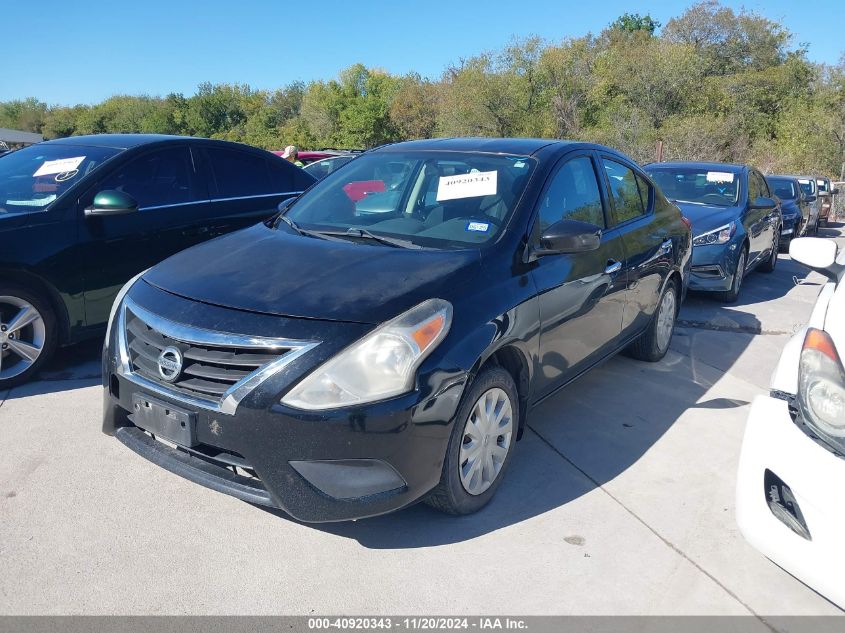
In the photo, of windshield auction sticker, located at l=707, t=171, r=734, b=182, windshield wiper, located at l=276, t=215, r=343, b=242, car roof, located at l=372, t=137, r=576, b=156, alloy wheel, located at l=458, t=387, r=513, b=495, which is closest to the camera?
alloy wheel, located at l=458, t=387, r=513, b=495

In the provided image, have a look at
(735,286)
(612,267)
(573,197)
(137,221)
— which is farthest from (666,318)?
(137,221)

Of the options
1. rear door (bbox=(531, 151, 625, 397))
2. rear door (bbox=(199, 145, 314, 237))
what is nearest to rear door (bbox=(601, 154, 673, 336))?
rear door (bbox=(531, 151, 625, 397))

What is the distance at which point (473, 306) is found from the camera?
2836 millimetres

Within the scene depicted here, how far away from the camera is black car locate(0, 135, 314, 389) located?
171 inches

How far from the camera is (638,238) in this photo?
14.6 ft

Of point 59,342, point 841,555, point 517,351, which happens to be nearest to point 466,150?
point 517,351

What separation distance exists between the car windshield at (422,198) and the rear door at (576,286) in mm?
252

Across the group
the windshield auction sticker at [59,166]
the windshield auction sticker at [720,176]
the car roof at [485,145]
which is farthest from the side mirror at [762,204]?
the windshield auction sticker at [59,166]

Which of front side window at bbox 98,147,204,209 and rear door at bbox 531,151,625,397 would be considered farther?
front side window at bbox 98,147,204,209

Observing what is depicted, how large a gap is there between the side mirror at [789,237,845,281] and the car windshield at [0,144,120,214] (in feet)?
15.0

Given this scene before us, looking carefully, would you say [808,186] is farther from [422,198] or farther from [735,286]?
[422,198]

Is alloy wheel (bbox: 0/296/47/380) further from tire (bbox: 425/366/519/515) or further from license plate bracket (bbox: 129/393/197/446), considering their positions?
tire (bbox: 425/366/519/515)

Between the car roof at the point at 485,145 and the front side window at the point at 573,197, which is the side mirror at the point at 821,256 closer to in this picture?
the front side window at the point at 573,197

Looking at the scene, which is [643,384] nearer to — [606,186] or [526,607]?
[606,186]
